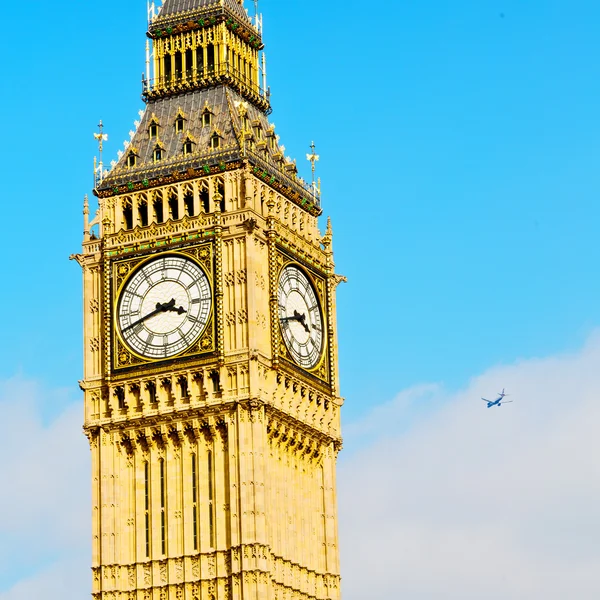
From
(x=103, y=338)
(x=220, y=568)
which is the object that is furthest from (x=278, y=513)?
(x=103, y=338)

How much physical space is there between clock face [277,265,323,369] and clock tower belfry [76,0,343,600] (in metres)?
0.08

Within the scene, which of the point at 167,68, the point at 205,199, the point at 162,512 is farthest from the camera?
the point at 167,68

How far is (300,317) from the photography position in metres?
92.6

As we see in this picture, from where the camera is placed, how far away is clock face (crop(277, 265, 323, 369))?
9175 cm

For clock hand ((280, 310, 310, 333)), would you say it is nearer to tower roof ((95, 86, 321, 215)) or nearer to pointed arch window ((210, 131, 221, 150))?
tower roof ((95, 86, 321, 215))

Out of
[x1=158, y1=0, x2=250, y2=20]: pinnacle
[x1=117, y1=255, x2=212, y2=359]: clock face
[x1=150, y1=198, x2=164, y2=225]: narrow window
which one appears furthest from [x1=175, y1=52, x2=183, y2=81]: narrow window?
[x1=117, y1=255, x2=212, y2=359]: clock face

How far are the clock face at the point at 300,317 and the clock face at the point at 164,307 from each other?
2.97 meters

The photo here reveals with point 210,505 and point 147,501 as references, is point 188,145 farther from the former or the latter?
point 210,505

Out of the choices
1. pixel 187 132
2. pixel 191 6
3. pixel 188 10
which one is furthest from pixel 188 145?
pixel 191 6

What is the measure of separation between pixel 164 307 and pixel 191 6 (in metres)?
12.5

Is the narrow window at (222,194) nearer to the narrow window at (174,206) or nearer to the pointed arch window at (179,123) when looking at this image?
the narrow window at (174,206)

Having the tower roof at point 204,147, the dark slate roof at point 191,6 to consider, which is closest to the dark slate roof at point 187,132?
the tower roof at point 204,147

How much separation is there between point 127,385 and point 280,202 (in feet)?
28.9

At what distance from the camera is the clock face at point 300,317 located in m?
91.8
